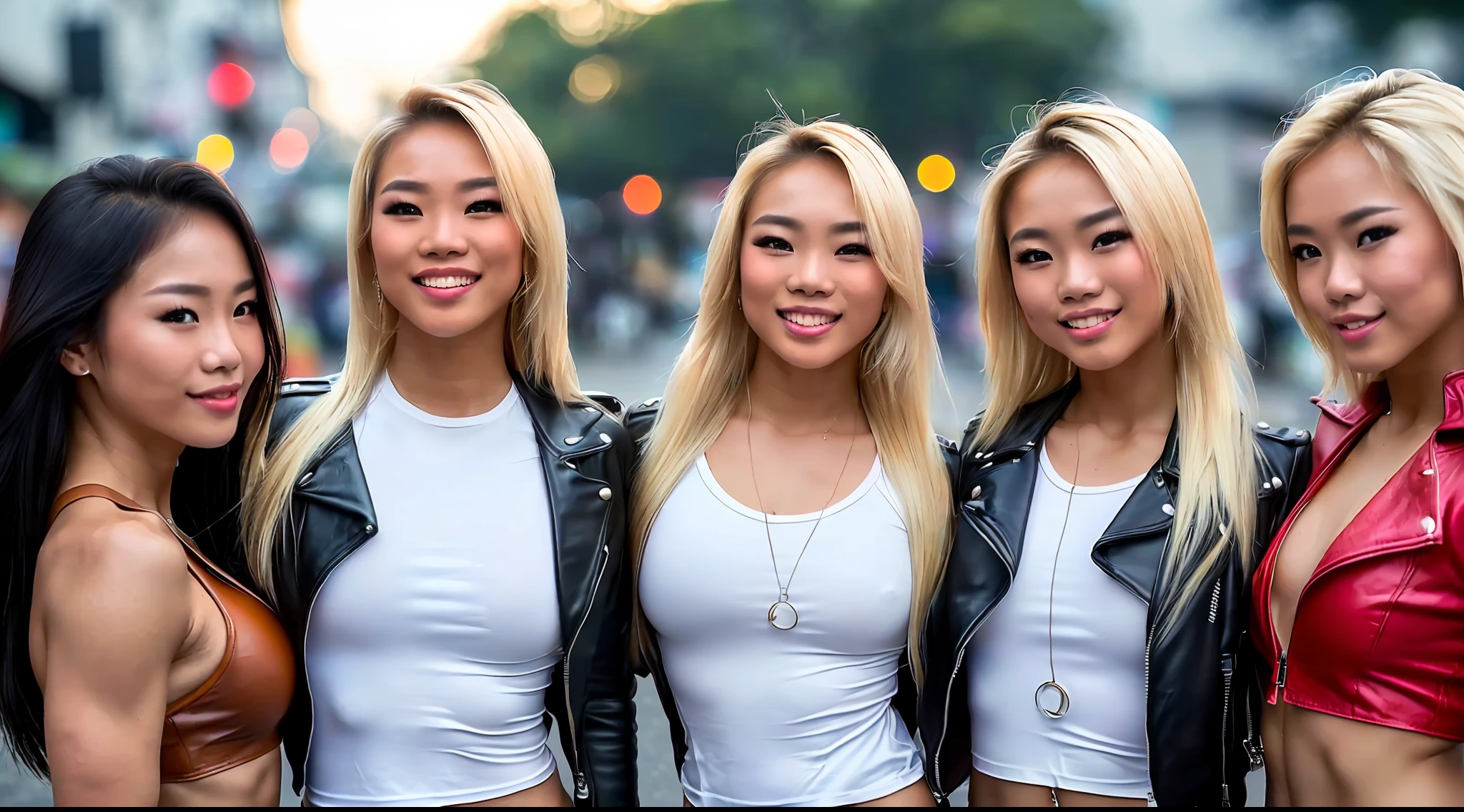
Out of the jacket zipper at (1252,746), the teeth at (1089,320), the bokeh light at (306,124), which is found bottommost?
the jacket zipper at (1252,746)

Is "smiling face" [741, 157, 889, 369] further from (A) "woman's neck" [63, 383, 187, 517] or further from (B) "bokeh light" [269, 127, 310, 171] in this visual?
(B) "bokeh light" [269, 127, 310, 171]

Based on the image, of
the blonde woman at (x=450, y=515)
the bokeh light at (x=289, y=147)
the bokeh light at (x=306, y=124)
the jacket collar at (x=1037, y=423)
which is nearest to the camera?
the blonde woman at (x=450, y=515)

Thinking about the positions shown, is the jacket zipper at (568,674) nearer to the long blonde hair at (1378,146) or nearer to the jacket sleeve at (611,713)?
the jacket sleeve at (611,713)

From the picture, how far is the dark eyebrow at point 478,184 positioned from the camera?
3.49m

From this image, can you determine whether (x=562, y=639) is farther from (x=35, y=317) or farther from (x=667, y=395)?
(x=35, y=317)

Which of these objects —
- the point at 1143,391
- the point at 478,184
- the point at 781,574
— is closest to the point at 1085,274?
the point at 1143,391

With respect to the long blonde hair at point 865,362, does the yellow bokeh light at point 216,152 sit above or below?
above

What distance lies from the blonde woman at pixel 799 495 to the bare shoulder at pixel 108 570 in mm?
1405

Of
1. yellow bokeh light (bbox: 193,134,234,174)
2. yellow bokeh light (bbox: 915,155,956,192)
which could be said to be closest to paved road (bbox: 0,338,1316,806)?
yellow bokeh light (bbox: 193,134,234,174)

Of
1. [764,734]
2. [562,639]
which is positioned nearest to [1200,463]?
[764,734]

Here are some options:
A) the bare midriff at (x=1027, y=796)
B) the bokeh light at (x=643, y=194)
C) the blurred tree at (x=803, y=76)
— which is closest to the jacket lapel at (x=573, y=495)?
the bare midriff at (x=1027, y=796)

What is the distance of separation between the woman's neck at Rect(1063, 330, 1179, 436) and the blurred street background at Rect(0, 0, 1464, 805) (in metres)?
12.0

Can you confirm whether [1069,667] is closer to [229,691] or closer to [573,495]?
[573,495]

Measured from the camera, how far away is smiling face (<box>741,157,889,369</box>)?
3.63 metres
